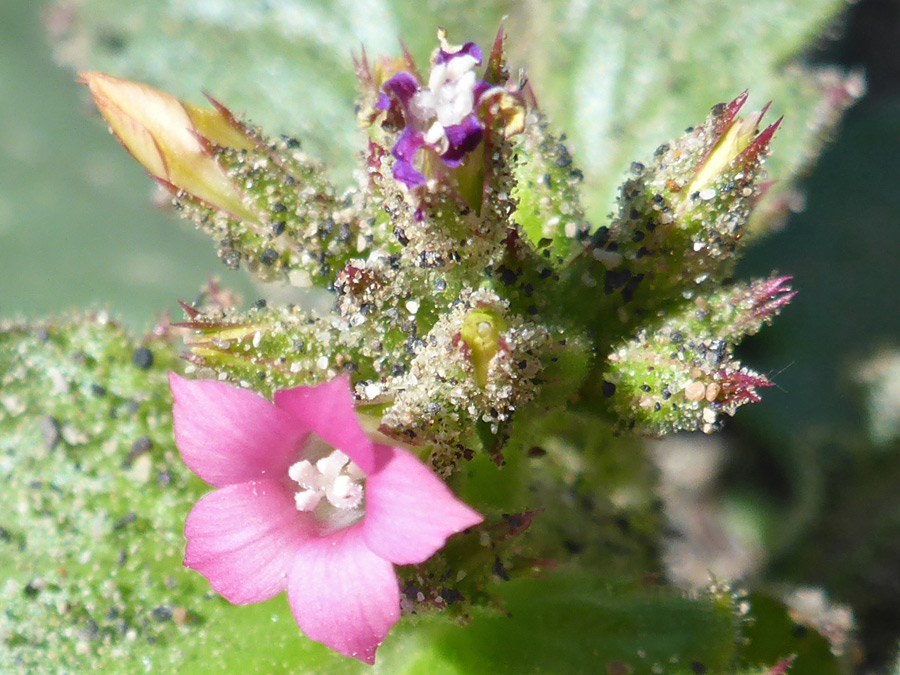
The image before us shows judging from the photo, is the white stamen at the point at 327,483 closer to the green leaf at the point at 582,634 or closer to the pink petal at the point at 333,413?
the pink petal at the point at 333,413

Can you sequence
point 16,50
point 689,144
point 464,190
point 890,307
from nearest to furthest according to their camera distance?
1. point 464,190
2. point 689,144
3. point 890,307
4. point 16,50

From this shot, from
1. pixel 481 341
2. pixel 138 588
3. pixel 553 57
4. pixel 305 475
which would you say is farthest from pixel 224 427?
pixel 553 57

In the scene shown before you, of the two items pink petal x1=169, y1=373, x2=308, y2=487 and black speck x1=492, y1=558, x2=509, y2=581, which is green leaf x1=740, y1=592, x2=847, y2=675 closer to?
black speck x1=492, y1=558, x2=509, y2=581

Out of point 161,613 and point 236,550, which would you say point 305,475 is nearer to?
point 236,550

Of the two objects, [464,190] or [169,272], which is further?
[169,272]

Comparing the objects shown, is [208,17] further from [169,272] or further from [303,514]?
[303,514]

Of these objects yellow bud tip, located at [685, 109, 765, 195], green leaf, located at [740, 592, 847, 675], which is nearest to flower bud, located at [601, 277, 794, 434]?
yellow bud tip, located at [685, 109, 765, 195]

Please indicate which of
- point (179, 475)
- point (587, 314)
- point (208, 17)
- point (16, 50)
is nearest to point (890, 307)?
point (587, 314)

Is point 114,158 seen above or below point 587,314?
→ above
